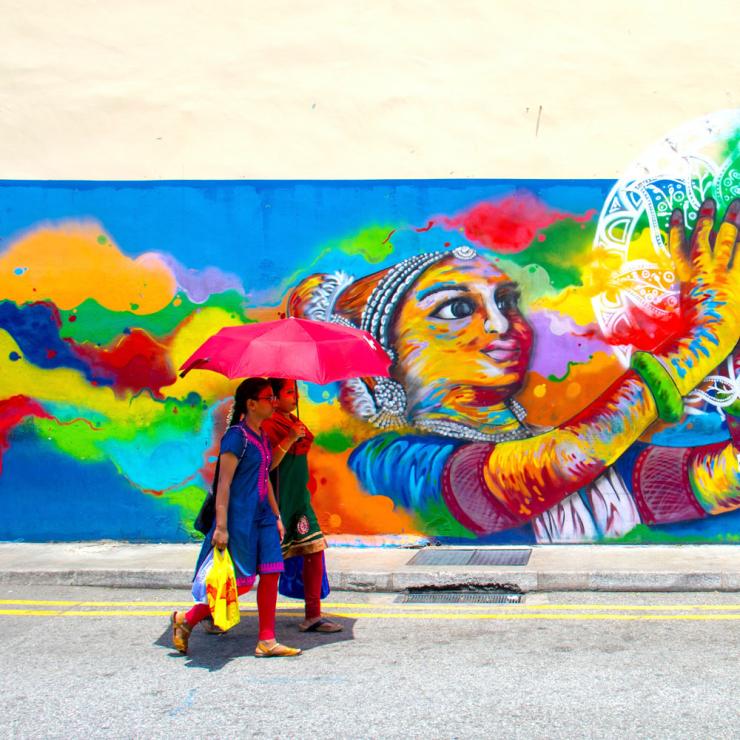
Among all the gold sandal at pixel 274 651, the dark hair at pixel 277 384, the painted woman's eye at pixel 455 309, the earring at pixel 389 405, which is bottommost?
the gold sandal at pixel 274 651

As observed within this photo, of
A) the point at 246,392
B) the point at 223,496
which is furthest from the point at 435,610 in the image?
the point at 246,392

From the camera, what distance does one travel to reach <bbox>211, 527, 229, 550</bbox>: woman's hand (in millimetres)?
6211

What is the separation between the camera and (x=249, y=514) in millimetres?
6320

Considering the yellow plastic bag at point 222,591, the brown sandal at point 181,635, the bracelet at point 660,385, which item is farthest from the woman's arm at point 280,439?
the bracelet at point 660,385

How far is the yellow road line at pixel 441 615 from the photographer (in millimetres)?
7016

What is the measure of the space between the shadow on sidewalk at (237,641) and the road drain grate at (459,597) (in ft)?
2.61

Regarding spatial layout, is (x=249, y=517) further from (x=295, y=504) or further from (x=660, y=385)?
(x=660, y=385)

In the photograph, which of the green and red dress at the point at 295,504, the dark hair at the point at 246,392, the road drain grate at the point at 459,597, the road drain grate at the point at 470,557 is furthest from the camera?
the road drain grate at the point at 470,557

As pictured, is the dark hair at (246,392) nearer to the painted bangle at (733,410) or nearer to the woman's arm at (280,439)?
the woman's arm at (280,439)

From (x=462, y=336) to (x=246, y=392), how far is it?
334cm

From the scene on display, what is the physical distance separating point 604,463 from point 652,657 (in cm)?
335
